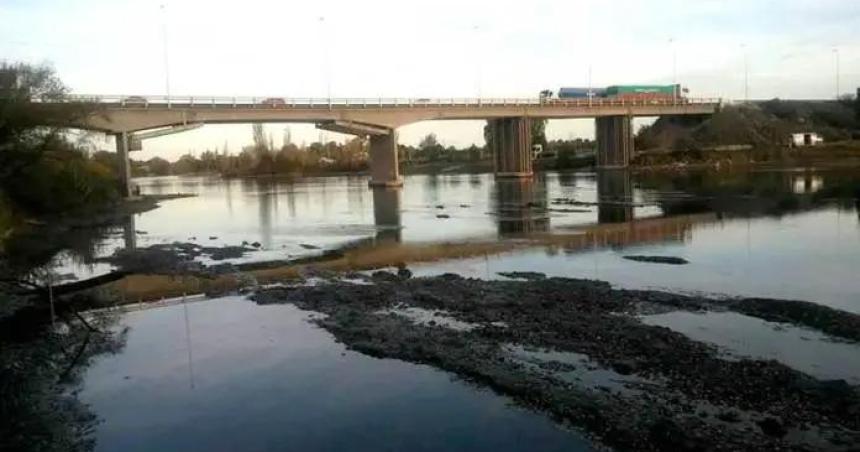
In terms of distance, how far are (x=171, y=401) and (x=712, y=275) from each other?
16806 mm

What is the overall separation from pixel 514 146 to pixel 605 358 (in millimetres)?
110463

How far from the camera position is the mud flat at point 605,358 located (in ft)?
34.2

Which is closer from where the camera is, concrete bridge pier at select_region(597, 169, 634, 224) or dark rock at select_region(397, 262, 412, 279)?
dark rock at select_region(397, 262, 412, 279)

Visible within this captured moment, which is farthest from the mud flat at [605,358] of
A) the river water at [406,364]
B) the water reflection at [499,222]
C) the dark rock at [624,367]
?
the water reflection at [499,222]

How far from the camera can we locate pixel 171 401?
13.2 m

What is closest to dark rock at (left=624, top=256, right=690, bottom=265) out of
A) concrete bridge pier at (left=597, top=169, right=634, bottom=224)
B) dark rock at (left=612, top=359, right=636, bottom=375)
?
dark rock at (left=612, top=359, right=636, bottom=375)

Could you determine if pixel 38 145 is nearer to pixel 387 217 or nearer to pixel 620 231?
pixel 387 217

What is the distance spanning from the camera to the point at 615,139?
134 meters

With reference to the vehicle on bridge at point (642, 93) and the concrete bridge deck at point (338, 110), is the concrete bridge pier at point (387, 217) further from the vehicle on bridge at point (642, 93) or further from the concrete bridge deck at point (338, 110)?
the vehicle on bridge at point (642, 93)

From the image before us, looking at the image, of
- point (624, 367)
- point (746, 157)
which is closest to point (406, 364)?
point (624, 367)

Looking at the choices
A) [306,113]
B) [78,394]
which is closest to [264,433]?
[78,394]

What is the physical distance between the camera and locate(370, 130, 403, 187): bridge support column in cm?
10250

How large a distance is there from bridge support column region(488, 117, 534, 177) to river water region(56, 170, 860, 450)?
7618cm

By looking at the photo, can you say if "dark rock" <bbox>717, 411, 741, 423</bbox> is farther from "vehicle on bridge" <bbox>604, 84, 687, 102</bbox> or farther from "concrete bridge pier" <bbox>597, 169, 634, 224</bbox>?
"vehicle on bridge" <bbox>604, 84, 687, 102</bbox>
